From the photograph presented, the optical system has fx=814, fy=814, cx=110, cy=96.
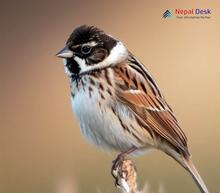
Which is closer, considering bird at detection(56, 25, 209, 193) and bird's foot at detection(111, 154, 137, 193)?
bird's foot at detection(111, 154, 137, 193)

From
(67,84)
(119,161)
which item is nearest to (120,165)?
(119,161)

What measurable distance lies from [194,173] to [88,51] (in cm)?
43

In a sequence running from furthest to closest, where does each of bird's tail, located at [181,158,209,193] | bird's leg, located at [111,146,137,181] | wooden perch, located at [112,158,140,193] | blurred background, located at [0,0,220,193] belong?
blurred background, located at [0,0,220,193]
bird's tail, located at [181,158,209,193]
bird's leg, located at [111,146,137,181]
wooden perch, located at [112,158,140,193]

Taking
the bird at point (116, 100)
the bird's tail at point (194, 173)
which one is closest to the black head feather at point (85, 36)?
the bird at point (116, 100)

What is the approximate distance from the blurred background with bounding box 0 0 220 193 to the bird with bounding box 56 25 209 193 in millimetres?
146

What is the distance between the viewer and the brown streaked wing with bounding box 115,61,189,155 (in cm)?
203

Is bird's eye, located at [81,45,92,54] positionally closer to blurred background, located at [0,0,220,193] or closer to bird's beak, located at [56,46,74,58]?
bird's beak, located at [56,46,74,58]

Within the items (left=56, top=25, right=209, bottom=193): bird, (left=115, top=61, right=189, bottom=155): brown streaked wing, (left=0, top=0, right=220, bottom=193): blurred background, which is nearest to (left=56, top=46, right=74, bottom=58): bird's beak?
(left=56, top=25, right=209, bottom=193): bird

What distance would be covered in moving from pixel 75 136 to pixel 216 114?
1.31ft

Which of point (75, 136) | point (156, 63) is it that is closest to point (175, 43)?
point (156, 63)

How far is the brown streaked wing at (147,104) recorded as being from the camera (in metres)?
2.03

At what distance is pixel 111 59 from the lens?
2049 millimetres

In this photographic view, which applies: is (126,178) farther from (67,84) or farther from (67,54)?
(67,84)

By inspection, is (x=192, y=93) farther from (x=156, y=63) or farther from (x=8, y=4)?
(x=8, y=4)
